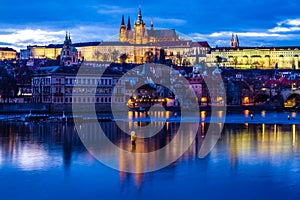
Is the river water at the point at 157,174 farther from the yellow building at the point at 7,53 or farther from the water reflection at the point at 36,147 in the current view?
the yellow building at the point at 7,53

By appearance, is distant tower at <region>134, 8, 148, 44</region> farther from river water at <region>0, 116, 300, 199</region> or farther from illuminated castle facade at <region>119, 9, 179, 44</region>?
river water at <region>0, 116, 300, 199</region>

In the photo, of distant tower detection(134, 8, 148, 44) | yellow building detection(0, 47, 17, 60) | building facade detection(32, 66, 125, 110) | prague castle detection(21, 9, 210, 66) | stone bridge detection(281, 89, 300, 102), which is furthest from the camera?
yellow building detection(0, 47, 17, 60)

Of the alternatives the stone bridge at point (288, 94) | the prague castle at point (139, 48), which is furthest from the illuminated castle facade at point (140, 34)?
the stone bridge at point (288, 94)

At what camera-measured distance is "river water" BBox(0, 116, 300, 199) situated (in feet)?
36.7

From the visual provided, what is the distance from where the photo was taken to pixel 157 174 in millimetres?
12867

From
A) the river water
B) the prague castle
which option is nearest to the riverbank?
the river water

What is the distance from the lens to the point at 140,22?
391ft

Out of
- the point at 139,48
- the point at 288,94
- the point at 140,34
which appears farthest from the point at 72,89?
the point at 140,34

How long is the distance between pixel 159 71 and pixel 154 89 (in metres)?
12.6

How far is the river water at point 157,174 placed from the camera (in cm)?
1119

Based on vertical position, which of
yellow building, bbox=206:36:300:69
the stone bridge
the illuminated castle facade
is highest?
the illuminated castle facade

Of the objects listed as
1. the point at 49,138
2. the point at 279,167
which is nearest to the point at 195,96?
the point at 49,138

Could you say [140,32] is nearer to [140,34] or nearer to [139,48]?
[140,34]

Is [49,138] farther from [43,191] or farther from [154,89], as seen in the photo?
[154,89]
